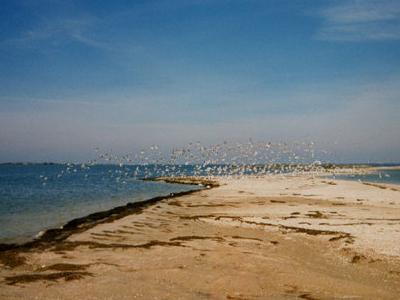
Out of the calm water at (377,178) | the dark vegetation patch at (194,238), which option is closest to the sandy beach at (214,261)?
the dark vegetation patch at (194,238)

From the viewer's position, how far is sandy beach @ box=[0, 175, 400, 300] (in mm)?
12289

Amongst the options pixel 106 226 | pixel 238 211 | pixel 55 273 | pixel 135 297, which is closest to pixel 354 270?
pixel 135 297

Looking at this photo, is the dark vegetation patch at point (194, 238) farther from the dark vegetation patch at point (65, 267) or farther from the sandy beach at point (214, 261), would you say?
the dark vegetation patch at point (65, 267)

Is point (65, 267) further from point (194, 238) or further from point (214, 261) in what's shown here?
point (194, 238)

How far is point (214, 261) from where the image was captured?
51.9 ft

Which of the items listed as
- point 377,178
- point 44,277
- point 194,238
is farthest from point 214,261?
point 377,178

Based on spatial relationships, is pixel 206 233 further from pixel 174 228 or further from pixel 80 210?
pixel 80 210

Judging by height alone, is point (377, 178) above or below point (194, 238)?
below

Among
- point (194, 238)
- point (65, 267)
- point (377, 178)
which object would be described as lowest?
point (377, 178)

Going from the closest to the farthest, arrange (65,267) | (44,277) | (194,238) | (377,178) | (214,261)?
1. (44,277)
2. (65,267)
3. (214,261)
4. (194,238)
5. (377,178)

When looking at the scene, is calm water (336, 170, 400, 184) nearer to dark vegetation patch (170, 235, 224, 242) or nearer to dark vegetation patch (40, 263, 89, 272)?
dark vegetation patch (170, 235, 224, 242)

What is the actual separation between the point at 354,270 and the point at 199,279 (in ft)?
19.4

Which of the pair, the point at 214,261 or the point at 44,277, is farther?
the point at 214,261

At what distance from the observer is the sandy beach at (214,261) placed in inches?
484
